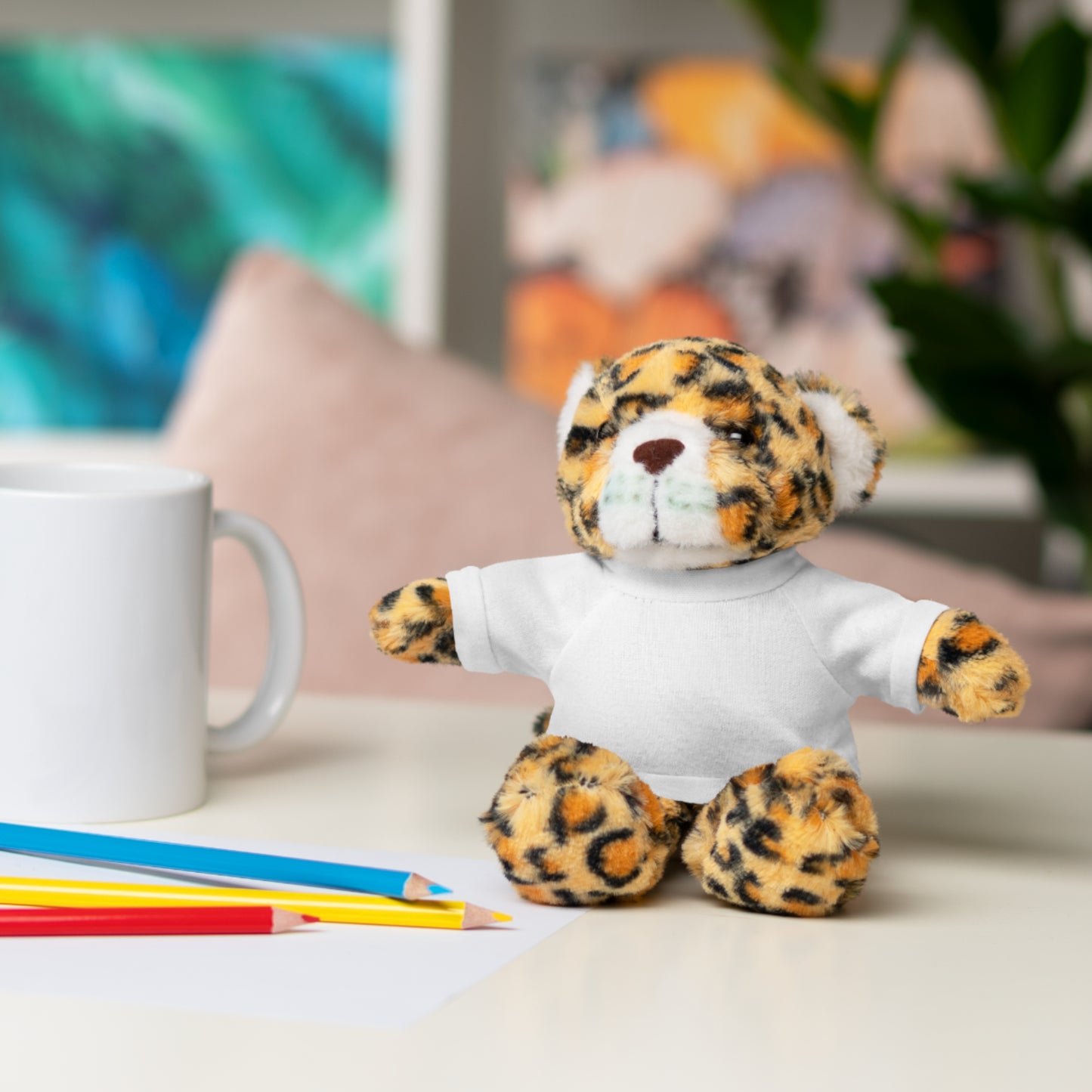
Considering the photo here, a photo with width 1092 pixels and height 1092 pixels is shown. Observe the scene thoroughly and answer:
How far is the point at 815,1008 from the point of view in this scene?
0.36m

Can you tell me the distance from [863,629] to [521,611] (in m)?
0.11

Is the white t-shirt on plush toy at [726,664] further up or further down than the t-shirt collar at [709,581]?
further down

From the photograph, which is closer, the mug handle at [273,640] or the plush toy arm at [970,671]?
Answer: the plush toy arm at [970,671]

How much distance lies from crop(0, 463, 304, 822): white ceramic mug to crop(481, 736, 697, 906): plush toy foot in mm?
149

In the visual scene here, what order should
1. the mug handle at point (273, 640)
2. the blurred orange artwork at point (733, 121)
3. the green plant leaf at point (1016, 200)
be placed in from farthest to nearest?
the blurred orange artwork at point (733, 121)
the green plant leaf at point (1016, 200)
the mug handle at point (273, 640)

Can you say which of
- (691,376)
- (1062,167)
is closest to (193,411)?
(691,376)

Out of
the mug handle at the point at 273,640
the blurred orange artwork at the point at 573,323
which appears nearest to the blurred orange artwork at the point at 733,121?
the blurred orange artwork at the point at 573,323

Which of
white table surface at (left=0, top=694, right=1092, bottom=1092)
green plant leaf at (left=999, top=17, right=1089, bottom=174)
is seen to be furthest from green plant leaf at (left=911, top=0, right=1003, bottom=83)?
white table surface at (left=0, top=694, right=1092, bottom=1092)

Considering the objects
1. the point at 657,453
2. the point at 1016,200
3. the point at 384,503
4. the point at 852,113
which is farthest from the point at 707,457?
the point at 852,113

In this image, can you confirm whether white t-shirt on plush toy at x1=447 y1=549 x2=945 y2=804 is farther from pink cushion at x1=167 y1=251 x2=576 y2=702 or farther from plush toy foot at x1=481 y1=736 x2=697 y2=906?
pink cushion at x1=167 y1=251 x2=576 y2=702

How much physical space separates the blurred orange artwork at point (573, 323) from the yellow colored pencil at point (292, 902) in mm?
1405

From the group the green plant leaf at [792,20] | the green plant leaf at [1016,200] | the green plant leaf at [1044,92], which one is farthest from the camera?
the green plant leaf at [792,20]

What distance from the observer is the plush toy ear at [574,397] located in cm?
47

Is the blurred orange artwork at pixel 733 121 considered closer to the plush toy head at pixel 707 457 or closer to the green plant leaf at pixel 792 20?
the green plant leaf at pixel 792 20
